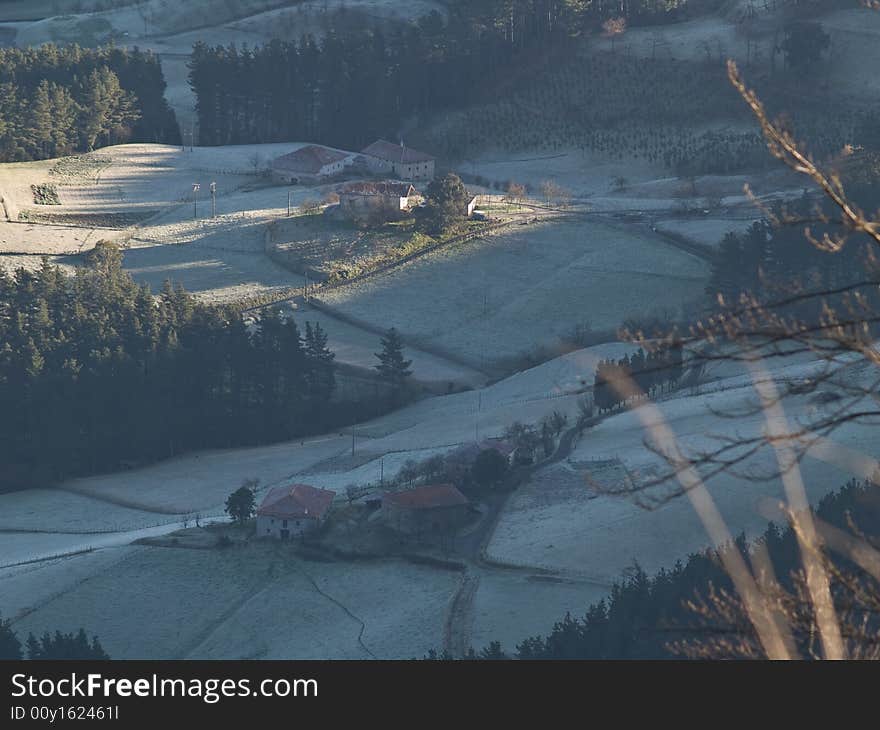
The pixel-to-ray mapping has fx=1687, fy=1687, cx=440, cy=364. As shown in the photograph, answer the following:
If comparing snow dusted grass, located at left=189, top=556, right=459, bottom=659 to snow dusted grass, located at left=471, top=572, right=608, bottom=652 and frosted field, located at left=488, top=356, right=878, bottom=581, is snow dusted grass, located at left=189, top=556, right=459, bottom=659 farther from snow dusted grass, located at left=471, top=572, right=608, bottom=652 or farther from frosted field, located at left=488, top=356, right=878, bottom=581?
frosted field, located at left=488, top=356, right=878, bottom=581

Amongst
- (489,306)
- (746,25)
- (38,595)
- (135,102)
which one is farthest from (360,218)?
(38,595)

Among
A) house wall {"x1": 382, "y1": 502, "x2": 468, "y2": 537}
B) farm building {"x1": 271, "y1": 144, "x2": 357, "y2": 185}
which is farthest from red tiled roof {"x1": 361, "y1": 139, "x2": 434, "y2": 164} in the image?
house wall {"x1": 382, "y1": 502, "x2": 468, "y2": 537}

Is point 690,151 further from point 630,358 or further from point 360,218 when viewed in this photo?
point 630,358

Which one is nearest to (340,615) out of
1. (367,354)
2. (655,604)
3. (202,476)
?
(655,604)

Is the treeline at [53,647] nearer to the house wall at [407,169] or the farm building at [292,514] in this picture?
the farm building at [292,514]

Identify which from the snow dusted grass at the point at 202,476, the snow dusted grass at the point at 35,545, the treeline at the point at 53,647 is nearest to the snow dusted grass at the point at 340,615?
the treeline at the point at 53,647

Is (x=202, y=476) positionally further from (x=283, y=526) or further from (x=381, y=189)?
(x=381, y=189)
